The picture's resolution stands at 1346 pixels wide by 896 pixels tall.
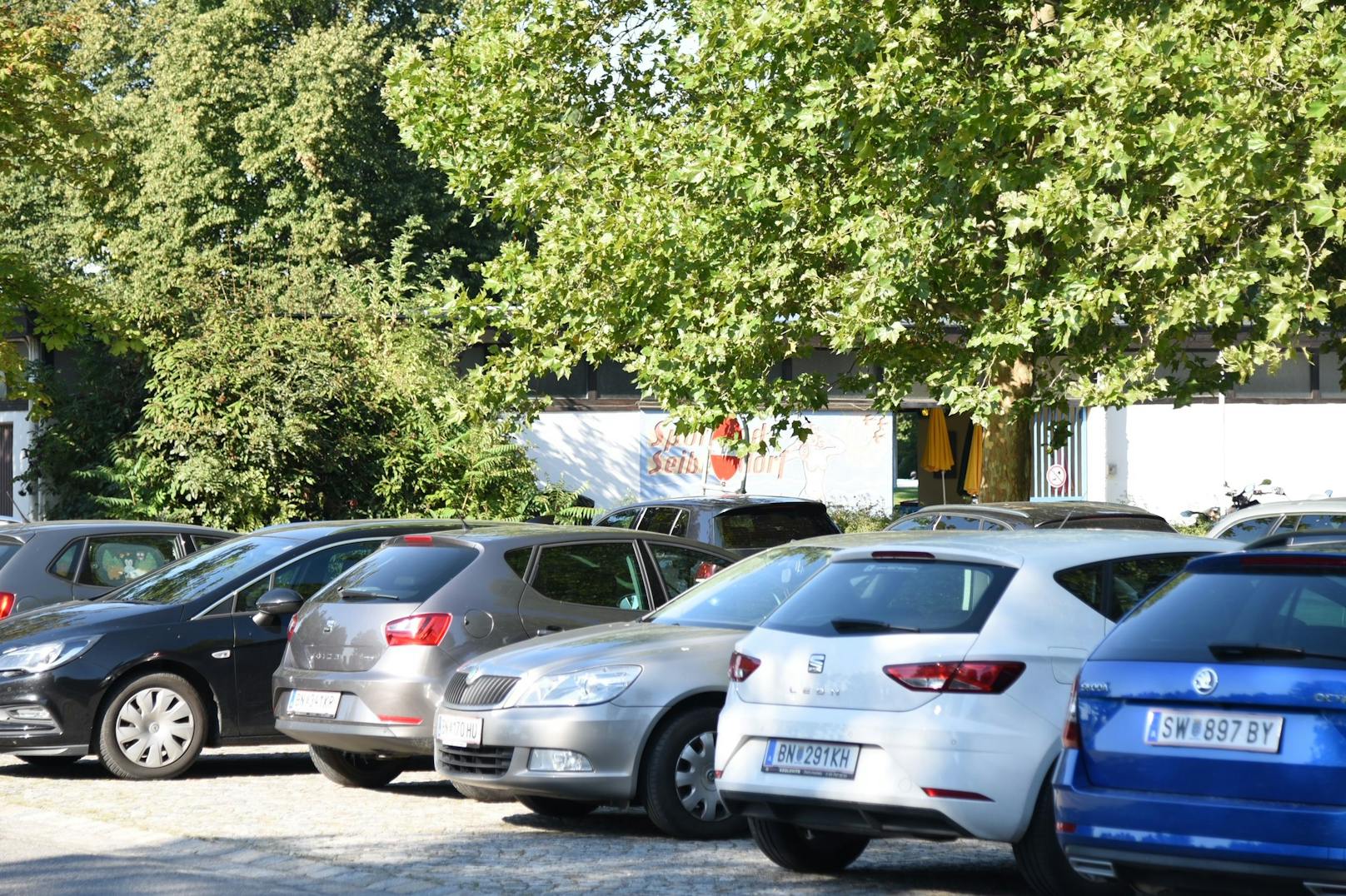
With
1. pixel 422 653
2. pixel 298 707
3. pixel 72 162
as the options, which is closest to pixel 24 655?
pixel 298 707

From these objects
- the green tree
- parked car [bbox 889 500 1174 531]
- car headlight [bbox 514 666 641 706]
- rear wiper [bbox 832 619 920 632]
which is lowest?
car headlight [bbox 514 666 641 706]

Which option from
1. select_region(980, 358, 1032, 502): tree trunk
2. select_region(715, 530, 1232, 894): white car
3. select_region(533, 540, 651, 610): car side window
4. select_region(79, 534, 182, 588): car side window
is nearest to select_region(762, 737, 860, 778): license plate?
select_region(715, 530, 1232, 894): white car

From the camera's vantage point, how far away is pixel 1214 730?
5.65 meters

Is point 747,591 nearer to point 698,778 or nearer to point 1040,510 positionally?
point 698,778

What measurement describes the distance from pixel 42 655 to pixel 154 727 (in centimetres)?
86

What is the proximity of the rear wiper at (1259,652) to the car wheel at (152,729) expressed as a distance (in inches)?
297

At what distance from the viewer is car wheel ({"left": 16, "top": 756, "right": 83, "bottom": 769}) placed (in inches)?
476

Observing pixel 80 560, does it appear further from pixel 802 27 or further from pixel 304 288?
pixel 304 288

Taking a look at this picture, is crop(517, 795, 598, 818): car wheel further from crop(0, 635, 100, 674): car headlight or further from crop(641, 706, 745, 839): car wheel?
crop(0, 635, 100, 674): car headlight

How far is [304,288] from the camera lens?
3141 cm

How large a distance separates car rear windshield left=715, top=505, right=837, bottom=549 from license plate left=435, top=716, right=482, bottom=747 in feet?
26.5

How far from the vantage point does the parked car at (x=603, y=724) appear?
28.3 feet

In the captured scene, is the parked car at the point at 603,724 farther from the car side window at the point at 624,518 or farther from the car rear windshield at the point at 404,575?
the car side window at the point at 624,518

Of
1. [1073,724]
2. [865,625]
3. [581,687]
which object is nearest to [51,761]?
[581,687]
